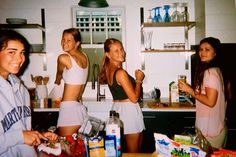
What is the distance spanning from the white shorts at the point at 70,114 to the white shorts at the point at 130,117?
425 mm

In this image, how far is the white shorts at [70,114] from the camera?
8.49 ft

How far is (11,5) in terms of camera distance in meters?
4.01

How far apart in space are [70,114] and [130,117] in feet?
2.07

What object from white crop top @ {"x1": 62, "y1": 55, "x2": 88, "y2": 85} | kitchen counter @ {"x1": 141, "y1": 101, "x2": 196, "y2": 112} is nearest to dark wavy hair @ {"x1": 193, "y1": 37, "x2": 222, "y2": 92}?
kitchen counter @ {"x1": 141, "y1": 101, "x2": 196, "y2": 112}

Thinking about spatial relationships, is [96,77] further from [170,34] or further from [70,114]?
[70,114]

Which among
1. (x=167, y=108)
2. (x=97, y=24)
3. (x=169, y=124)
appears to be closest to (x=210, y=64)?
(x=167, y=108)

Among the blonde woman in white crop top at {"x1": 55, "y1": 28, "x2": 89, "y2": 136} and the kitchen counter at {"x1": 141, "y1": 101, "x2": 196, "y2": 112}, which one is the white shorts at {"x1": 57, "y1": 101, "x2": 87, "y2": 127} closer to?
the blonde woman in white crop top at {"x1": 55, "y1": 28, "x2": 89, "y2": 136}

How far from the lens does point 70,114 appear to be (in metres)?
2.62

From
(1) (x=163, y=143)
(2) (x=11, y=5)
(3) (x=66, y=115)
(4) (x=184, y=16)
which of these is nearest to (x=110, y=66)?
(3) (x=66, y=115)

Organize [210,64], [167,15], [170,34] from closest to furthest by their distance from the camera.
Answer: [210,64] → [167,15] → [170,34]

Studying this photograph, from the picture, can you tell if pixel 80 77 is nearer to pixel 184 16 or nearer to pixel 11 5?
pixel 184 16

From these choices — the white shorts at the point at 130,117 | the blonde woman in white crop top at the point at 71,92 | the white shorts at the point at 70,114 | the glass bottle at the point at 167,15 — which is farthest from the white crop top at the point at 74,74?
the glass bottle at the point at 167,15

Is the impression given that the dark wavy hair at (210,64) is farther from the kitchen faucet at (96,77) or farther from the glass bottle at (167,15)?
the kitchen faucet at (96,77)

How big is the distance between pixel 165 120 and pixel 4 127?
7.34 feet
